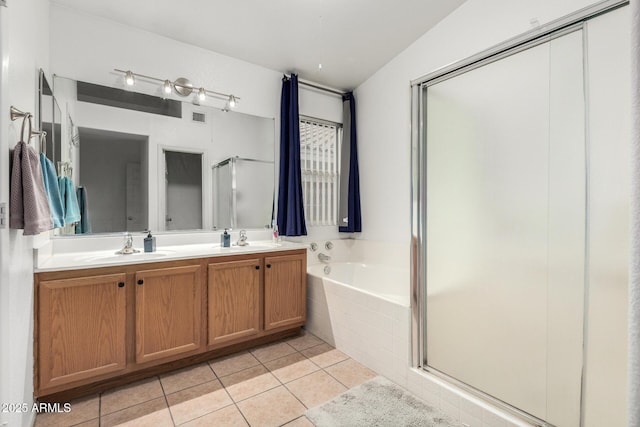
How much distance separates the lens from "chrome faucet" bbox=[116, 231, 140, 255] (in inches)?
86.4

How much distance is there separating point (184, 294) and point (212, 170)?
1.15m

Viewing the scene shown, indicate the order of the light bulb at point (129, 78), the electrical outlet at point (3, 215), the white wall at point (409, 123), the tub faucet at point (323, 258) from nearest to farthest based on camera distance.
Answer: the electrical outlet at point (3, 215)
the white wall at point (409, 123)
the light bulb at point (129, 78)
the tub faucet at point (323, 258)

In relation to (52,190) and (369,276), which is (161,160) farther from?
(369,276)

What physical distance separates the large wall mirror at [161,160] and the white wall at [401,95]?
1102 mm

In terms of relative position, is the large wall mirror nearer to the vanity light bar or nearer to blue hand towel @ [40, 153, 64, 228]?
the vanity light bar

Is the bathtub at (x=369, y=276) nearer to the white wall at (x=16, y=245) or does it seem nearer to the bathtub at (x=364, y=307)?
the bathtub at (x=364, y=307)

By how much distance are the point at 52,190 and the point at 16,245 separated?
0.38 m

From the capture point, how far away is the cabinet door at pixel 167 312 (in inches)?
76.8

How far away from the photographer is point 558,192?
136 centimetres

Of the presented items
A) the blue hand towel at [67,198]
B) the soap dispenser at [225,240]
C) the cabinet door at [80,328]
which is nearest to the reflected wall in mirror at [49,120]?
the blue hand towel at [67,198]

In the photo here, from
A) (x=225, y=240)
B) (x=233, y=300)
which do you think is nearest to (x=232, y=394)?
(x=233, y=300)

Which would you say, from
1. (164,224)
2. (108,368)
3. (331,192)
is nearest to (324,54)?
(331,192)

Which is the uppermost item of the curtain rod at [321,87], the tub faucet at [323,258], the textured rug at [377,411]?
the curtain rod at [321,87]

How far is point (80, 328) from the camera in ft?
5.78
